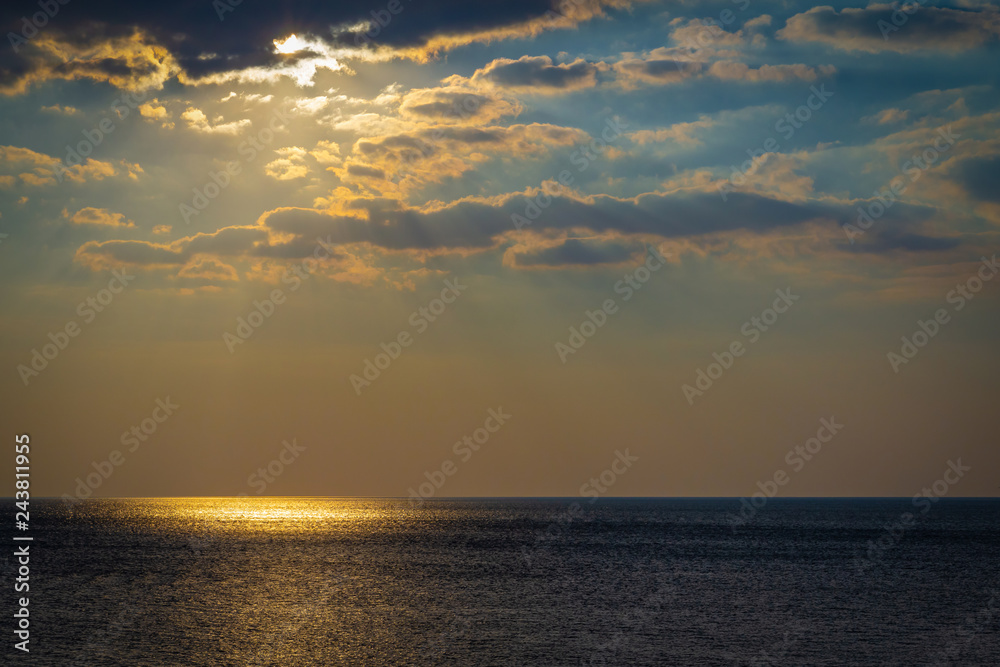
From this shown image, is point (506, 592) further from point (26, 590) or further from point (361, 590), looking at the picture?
point (26, 590)

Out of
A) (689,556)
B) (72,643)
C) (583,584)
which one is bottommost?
(689,556)

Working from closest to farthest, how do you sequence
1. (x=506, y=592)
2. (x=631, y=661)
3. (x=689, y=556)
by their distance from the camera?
(x=631, y=661), (x=506, y=592), (x=689, y=556)

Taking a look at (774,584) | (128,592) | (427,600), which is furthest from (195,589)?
(774,584)

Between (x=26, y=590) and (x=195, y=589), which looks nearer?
(x=26, y=590)

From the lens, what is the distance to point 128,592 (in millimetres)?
61250

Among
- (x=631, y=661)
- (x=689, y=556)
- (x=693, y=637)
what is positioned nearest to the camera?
(x=631, y=661)

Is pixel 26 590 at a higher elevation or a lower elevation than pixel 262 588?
higher

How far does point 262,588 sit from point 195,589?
16.3ft

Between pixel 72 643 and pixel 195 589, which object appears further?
pixel 195 589

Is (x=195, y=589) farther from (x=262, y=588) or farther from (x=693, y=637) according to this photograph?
(x=693, y=637)

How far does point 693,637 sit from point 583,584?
2323 cm

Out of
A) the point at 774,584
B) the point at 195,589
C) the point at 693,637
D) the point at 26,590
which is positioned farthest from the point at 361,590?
the point at 774,584

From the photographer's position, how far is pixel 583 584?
67.5 meters

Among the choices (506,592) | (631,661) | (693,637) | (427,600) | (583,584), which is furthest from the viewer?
(583,584)
